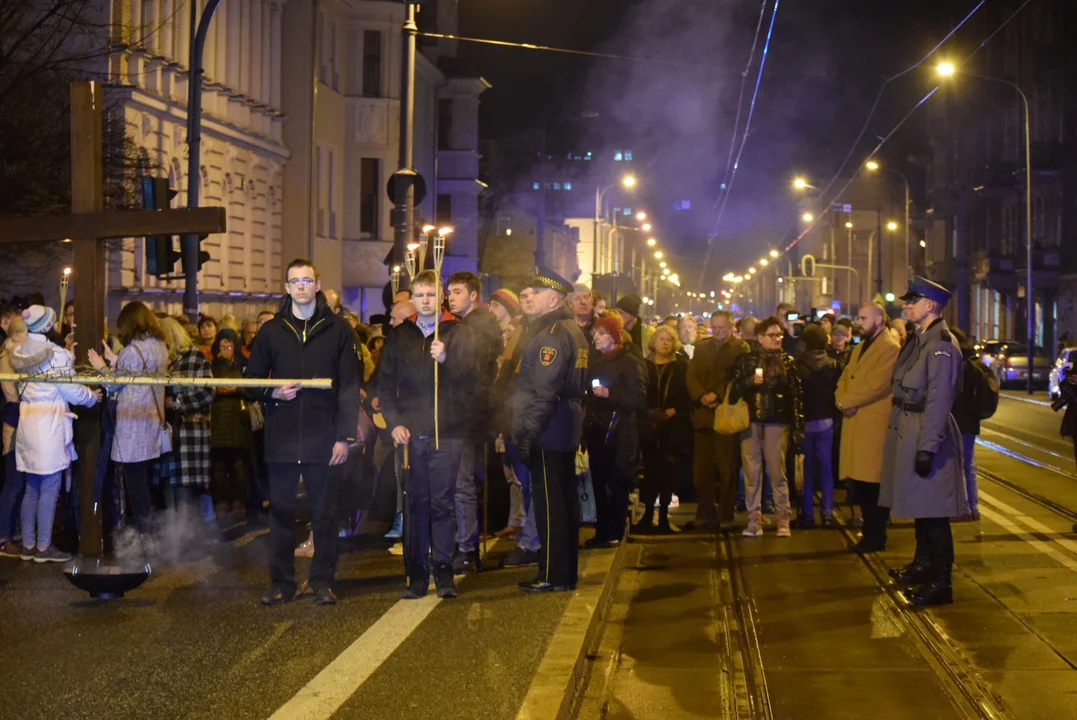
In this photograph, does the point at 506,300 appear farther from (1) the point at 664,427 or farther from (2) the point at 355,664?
(2) the point at 355,664

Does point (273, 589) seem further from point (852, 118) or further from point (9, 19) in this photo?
point (852, 118)

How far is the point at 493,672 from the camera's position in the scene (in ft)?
23.0

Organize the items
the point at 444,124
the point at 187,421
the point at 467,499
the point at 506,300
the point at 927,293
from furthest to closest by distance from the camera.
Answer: the point at 444,124 < the point at 506,300 < the point at 187,421 < the point at 927,293 < the point at 467,499

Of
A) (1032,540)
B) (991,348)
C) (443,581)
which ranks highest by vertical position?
(991,348)

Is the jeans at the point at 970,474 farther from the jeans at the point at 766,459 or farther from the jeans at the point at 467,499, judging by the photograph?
the jeans at the point at 467,499

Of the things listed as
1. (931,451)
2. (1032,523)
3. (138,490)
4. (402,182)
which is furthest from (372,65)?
(931,451)

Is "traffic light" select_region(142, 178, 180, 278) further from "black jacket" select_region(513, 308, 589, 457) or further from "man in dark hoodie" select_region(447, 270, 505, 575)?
"black jacket" select_region(513, 308, 589, 457)

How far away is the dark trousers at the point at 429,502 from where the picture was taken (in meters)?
8.90

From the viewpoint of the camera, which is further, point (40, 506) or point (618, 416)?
point (618, 416)

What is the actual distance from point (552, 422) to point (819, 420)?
176 inches

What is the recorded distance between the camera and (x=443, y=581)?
29.1 ft

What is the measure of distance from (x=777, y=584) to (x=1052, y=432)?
16.3 metres

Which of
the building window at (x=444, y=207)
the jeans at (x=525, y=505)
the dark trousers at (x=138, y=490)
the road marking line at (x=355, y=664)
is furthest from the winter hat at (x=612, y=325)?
the building window at (x=444, y=207)

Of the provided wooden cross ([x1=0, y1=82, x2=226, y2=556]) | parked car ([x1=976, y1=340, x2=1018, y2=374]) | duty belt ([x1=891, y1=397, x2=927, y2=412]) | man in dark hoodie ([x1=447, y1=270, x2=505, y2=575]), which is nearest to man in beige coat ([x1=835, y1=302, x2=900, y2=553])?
duty belt ([x1=891, y1=397, x2=927, y2=412])
